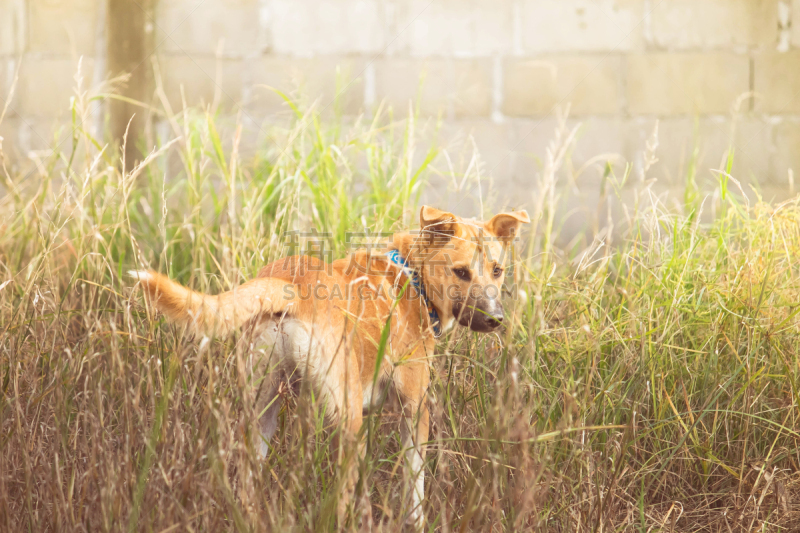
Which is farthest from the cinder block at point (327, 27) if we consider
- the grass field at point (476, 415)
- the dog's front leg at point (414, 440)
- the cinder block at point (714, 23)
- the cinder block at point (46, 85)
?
the dog's front leg at point (414, 440)

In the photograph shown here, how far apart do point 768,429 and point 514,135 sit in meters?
2.71

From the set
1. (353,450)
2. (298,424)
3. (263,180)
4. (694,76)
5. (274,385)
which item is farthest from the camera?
(694,76)

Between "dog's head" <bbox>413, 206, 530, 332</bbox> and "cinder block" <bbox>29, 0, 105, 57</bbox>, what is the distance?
3376 mm

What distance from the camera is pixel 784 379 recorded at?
7.51 feet

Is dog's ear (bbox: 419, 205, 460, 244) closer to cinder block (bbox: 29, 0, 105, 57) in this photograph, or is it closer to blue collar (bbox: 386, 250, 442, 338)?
blue collar (bbox: 386, 250, 442, 338)

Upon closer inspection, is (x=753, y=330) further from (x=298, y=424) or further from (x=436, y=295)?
(x=298, y=424)

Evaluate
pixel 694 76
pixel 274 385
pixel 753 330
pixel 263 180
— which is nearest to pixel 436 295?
pixel 274 385

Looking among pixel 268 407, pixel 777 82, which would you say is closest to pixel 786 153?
pixel 777 82

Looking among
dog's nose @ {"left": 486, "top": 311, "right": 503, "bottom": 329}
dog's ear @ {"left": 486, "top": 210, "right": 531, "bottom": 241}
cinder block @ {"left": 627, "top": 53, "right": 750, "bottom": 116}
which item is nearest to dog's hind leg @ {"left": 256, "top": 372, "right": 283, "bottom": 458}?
dog's nose @ {"left": 486, "top": 311, "right": 503, "bottom": 329}

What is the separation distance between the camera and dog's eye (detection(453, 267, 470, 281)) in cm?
226

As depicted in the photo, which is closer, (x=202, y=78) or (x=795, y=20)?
(x=795, y=20)

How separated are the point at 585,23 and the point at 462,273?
275 centimetres

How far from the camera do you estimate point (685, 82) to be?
4.21 metres

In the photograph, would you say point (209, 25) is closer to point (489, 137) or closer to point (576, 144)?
point (489, 137)
